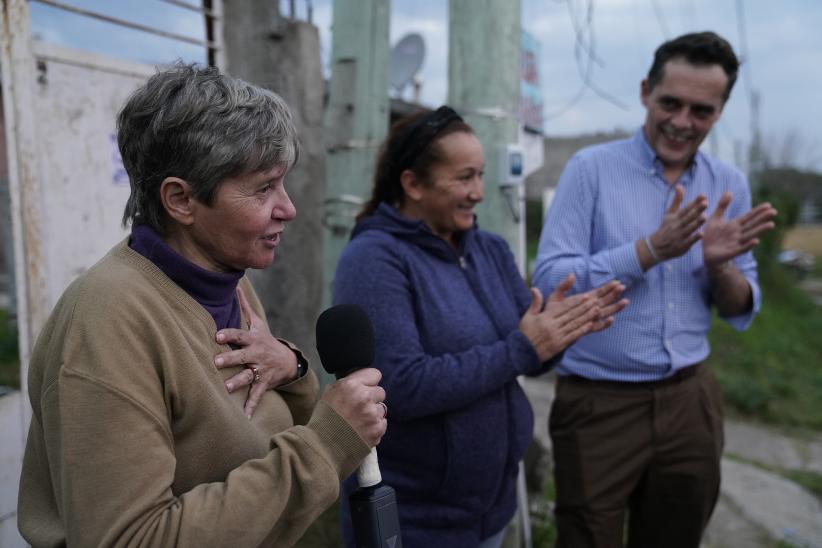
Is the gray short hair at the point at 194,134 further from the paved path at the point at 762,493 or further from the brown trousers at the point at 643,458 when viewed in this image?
the paved path at the point at 762,493

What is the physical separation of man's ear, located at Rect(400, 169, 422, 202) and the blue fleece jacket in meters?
0.09

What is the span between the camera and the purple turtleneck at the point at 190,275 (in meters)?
1.37

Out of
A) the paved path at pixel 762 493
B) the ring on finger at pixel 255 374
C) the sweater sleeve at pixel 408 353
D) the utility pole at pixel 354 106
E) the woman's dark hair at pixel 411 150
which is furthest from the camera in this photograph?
the paved path at pixel 762 493

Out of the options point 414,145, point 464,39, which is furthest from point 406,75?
point 414,145

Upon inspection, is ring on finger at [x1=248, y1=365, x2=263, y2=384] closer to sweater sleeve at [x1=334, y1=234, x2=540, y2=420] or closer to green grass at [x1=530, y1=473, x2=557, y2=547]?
sweater sleeve at [x1=334, y1=234, x2=540, y2=420]

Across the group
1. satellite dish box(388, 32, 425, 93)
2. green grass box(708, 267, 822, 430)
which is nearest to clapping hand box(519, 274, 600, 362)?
satellite dish box(388, 32, 425, 93)

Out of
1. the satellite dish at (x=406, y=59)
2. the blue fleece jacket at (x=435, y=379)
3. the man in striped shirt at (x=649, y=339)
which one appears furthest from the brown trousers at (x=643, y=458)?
the satellite dish at (x=406, y=59)

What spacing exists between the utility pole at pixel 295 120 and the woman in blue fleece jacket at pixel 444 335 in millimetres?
1732

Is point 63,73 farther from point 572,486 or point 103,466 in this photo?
point 572,486

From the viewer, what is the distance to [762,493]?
5.15m

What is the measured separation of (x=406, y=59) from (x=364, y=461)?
480 centimetres

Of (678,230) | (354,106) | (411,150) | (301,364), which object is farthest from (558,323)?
(354,106)

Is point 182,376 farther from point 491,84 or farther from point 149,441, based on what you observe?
point 491,84

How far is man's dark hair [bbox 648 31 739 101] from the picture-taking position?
2.72m
